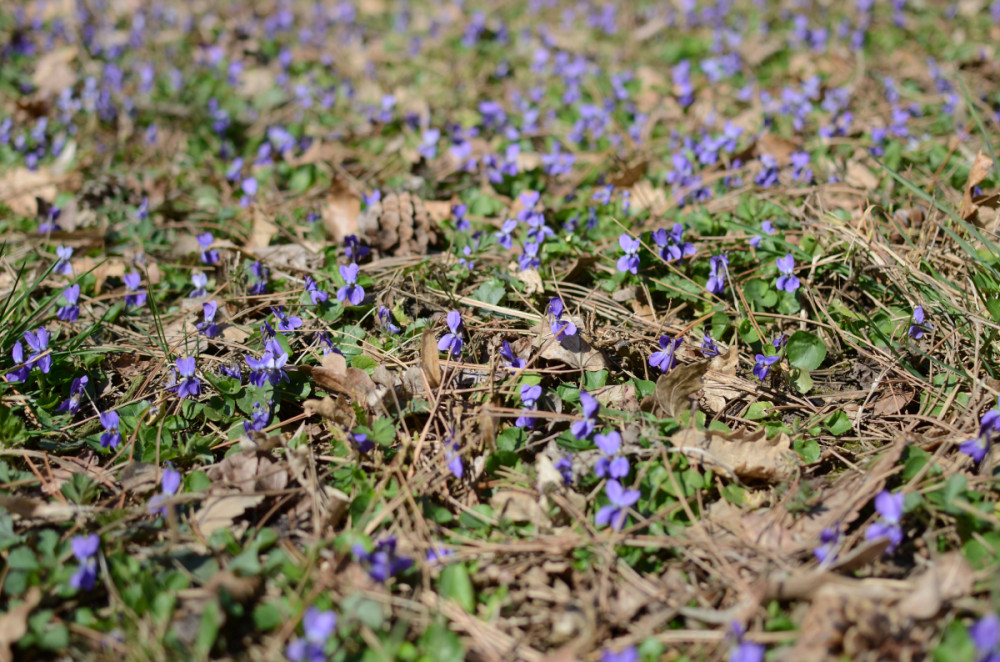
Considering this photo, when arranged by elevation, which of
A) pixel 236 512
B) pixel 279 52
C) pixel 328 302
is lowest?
pixel 236 512

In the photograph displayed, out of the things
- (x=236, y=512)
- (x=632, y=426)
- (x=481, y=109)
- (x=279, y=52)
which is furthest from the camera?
(x=279, y=52)

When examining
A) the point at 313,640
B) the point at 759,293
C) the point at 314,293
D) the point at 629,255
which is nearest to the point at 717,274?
the point at 759,293

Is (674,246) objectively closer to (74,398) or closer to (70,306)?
(74,398)

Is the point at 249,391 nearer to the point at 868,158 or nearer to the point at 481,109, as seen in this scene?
the point at 481,109

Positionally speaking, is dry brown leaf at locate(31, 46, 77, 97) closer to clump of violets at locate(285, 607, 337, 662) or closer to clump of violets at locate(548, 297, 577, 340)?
clump of violets at locate(548, 297, 577, 340)

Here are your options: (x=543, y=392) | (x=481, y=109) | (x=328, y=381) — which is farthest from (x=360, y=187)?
(x=543, y=392)

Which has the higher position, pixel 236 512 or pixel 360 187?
pixel 360 187
